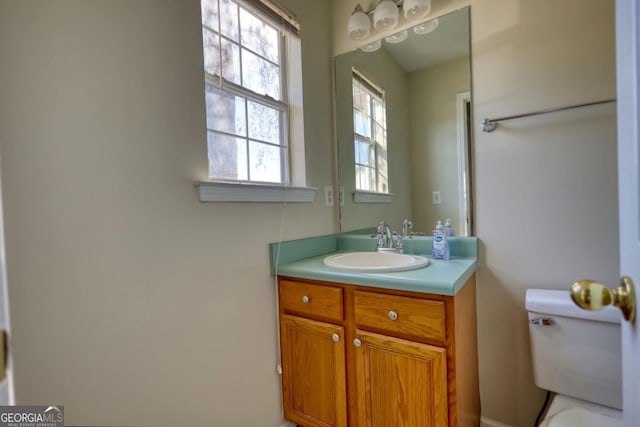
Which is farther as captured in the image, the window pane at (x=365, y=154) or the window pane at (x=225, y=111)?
the window pane at (x=365, y=154)

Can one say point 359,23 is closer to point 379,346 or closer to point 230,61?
point 230,61

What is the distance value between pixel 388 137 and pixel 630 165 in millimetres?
1305

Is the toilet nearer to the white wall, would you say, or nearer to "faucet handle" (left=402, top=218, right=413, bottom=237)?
the white wall

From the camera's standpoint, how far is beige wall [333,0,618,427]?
118 centimetres

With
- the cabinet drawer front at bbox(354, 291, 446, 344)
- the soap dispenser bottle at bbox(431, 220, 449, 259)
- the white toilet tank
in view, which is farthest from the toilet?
the cabinet drawer front at bbox(354, 291, 446, 344)

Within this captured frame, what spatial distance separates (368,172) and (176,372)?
1.38m

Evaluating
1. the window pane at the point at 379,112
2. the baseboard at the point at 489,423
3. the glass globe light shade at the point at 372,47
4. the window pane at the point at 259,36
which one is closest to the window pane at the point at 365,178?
the window pane at the point at 379,112

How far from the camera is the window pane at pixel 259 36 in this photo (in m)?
1.40

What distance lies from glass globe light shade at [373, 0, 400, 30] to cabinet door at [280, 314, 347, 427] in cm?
154

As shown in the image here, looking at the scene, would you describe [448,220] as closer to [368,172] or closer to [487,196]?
[487,196]

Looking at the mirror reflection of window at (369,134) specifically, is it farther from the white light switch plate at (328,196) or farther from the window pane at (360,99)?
the white light switch plate at (328,196)

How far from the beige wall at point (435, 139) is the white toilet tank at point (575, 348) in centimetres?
51

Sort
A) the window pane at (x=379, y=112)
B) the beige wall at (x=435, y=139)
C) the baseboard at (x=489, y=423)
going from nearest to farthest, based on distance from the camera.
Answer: the baseboard at (x=489, y=423) < the beige wall at (x=435, y=139) < the window pane at (x=379, y=112)

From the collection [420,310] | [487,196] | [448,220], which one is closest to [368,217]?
[448,220]
